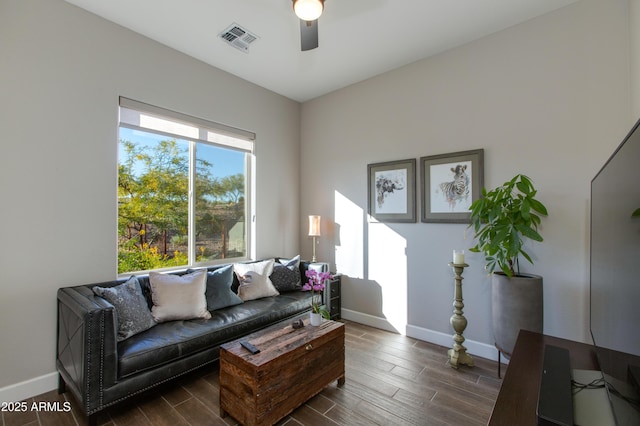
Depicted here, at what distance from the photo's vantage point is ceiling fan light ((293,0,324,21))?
181 centimetres

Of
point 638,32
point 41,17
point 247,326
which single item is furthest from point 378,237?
point 41,17

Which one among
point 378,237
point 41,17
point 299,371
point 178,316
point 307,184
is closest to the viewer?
point 299,371

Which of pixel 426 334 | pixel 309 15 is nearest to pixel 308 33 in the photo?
pixel 309 15

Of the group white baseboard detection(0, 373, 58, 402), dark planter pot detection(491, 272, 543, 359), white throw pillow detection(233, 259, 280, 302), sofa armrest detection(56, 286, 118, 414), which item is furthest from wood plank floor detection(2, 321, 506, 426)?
white throw pillow detection(233, 259, 280, 302)

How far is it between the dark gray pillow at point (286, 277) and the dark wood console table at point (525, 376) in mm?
2307

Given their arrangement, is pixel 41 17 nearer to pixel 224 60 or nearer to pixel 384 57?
pixel 224 60

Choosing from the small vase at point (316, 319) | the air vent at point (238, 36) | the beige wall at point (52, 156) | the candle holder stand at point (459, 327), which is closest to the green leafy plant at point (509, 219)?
the candle holder stand at point (459, 327)

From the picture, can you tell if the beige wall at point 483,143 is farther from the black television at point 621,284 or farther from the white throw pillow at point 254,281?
the black television at point 621,284

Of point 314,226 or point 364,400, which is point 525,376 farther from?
point 314,226

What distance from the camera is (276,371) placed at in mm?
1763

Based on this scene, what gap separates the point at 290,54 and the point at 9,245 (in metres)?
2.99

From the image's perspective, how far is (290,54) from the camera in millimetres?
3146

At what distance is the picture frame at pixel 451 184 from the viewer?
2.86 metres

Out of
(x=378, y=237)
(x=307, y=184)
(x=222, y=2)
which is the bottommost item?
(x=378, y=237)
